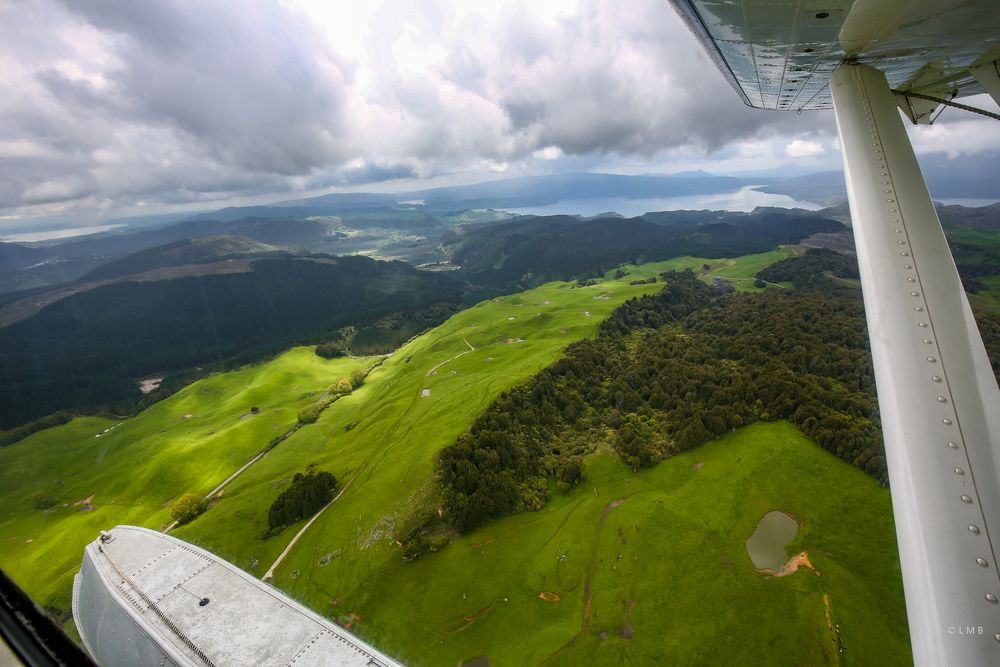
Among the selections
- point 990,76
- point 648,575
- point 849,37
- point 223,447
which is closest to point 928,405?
point 849,37

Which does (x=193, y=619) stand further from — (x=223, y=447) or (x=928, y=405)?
(x=223, y=447)

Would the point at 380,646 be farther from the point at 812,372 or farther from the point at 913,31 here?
the point at 812,372

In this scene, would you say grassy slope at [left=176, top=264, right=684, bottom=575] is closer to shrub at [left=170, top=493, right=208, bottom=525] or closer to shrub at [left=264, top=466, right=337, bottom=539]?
shrub at [left=264, top=466, right=337, bottom=539]

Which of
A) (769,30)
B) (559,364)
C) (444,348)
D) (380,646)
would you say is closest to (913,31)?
(769,30)

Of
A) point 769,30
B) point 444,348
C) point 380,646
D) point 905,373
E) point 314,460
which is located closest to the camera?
point 905,373

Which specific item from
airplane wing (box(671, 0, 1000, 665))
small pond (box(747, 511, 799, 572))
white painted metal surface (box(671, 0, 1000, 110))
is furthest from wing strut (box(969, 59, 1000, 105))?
small pond (box(747, 511, 799, 572))

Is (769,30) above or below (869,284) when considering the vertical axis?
above
